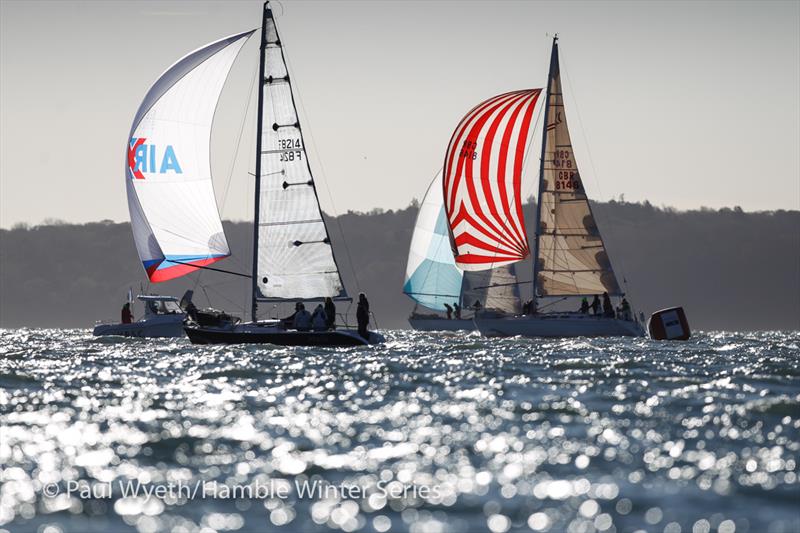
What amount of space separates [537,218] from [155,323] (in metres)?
18.0

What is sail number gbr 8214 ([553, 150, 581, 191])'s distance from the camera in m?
55.6

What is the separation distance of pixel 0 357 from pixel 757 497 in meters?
28.1

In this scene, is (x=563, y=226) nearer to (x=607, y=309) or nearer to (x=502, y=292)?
(x=607, y=309)

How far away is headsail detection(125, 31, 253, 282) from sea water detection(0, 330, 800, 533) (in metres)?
15.5

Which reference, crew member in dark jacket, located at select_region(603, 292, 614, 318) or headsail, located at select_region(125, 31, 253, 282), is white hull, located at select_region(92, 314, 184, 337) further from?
crew member in dark jacket, located at select_region(603, 292, 614, 318)

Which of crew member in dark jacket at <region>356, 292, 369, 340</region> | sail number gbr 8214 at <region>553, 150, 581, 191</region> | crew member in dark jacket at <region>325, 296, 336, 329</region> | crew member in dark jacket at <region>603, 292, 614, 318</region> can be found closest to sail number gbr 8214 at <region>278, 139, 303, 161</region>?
crew member in dark jacket at <region>325, 296, 336, 329</region>

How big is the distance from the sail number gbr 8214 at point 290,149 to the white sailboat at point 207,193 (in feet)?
0.11

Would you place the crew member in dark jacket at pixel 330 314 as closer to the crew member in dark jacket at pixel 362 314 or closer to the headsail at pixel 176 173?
the crew member in dark jacket at pixel 362 314

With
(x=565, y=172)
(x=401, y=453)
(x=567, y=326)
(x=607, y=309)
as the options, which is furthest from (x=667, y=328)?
(x=401, y=453)

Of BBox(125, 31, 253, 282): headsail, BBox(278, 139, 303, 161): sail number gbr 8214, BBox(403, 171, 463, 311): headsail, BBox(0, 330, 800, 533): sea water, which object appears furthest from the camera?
BBox(403, 171, 463, 311): headsail

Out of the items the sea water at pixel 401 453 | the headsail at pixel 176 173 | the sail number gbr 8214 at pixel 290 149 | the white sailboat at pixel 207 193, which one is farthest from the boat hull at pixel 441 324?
the sea water at pixel 401 453

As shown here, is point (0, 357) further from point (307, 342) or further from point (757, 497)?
point (757, 497)

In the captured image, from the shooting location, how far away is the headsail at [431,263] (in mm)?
82750

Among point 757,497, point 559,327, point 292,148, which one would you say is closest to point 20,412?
point 757,497
